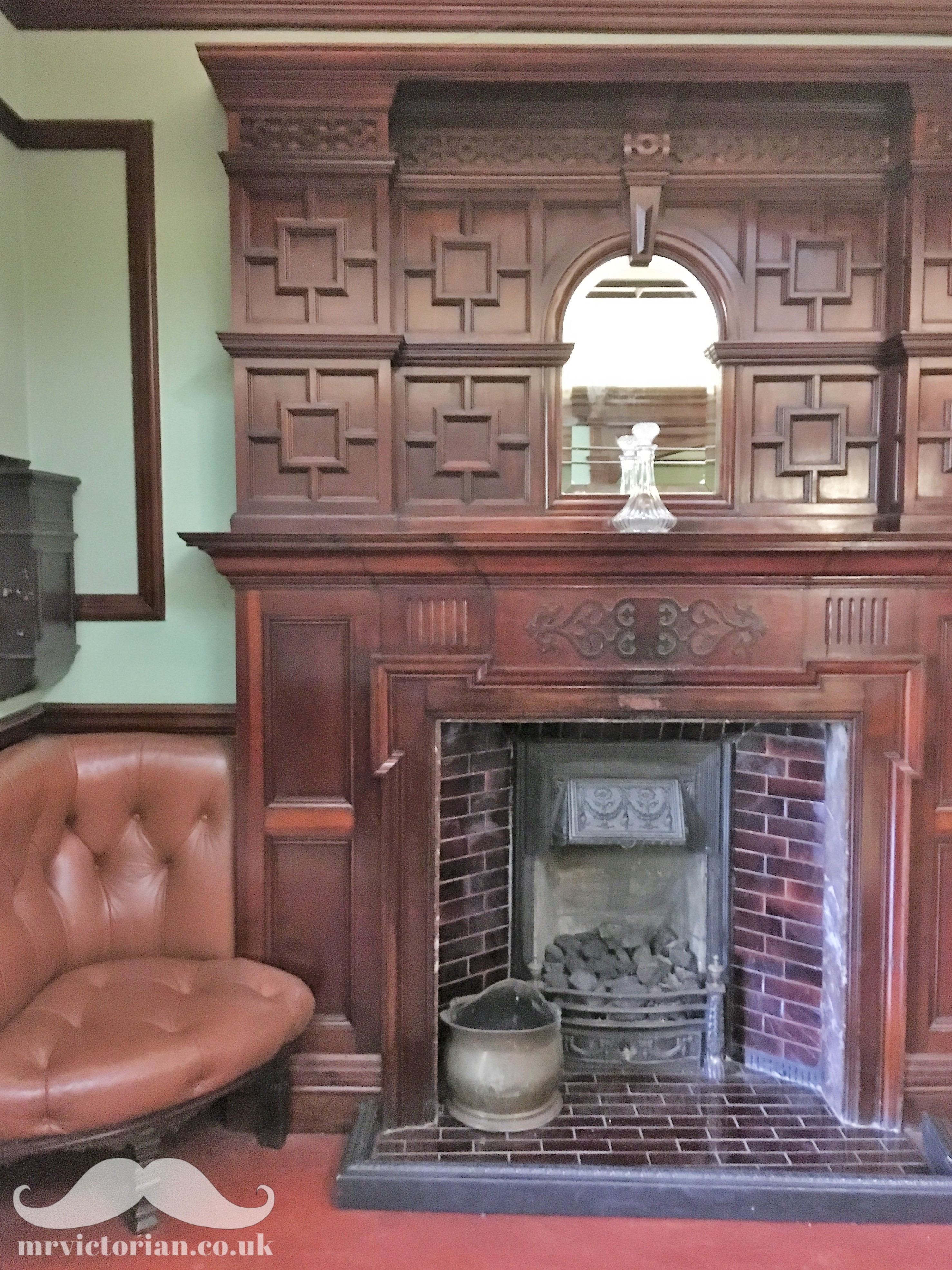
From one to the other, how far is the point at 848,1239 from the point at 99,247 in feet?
9.97

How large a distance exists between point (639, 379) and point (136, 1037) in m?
2.04

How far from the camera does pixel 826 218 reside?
246cm

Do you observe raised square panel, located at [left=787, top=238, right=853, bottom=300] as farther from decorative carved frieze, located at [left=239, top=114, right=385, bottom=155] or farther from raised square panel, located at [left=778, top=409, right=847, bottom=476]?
decorative carved frieze, located at [left=239, top=114, right=385, bottom=155]

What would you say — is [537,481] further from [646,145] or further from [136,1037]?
[136,1037]

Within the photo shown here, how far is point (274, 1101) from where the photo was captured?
2334mm

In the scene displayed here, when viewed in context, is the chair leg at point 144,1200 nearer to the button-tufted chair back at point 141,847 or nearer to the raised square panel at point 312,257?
the button-tufted chair back at point 141,847

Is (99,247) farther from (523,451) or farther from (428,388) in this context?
(523,451)

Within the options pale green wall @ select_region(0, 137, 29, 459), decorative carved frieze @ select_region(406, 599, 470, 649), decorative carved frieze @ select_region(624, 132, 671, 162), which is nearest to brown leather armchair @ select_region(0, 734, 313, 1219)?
decorative carved frieze @ select_region(406, 599, 470, 649)

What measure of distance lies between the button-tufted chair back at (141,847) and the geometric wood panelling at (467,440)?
2.94ft

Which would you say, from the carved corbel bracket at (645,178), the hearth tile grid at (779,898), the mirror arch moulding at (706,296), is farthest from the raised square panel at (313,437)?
the hearth tile grid at (779,898)

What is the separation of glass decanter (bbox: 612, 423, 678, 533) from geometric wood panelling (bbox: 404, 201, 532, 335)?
42 cm

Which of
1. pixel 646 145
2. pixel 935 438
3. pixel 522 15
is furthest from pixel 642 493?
pixel 522 15

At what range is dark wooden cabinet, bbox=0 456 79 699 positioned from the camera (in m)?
2.24

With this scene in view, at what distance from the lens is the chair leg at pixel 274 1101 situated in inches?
91.4
